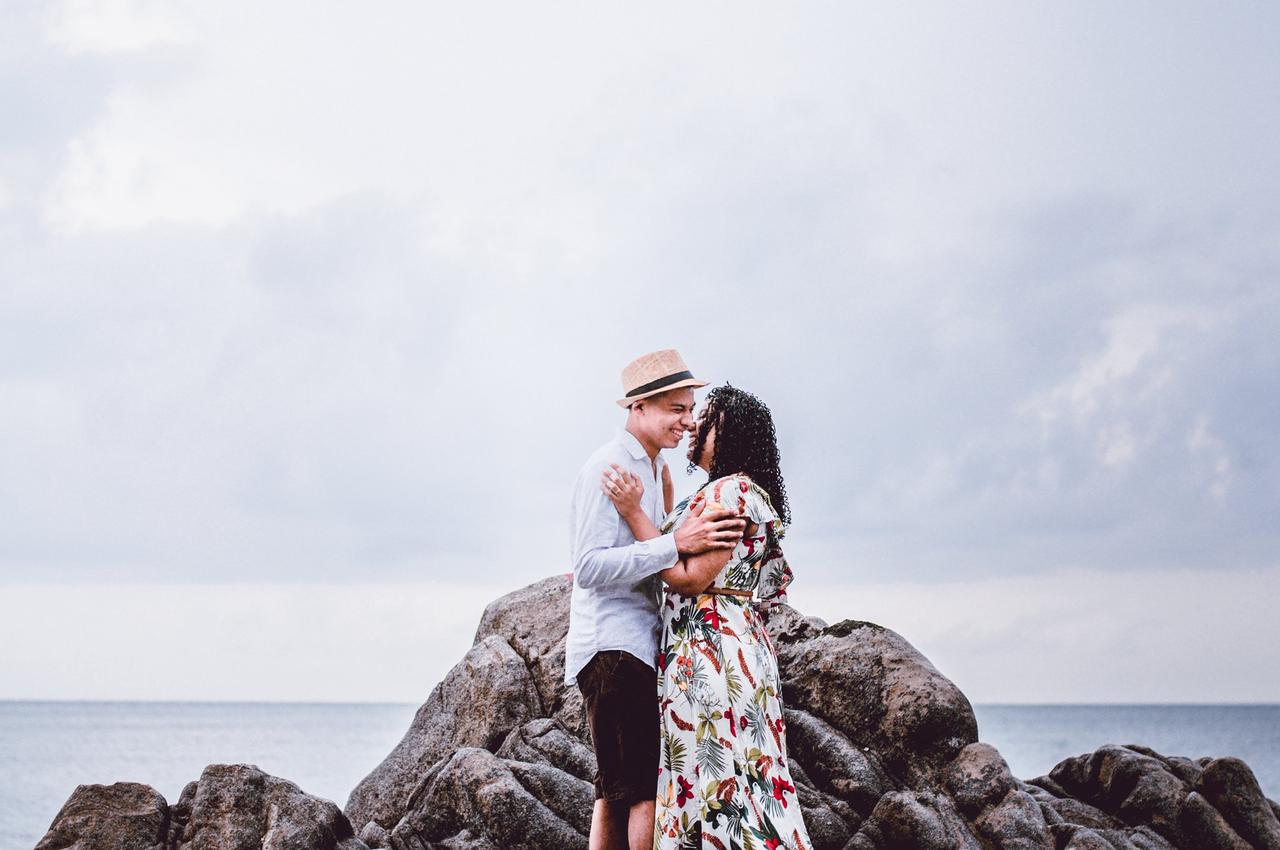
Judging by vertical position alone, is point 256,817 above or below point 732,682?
below

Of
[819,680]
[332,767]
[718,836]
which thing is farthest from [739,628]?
[332,767]

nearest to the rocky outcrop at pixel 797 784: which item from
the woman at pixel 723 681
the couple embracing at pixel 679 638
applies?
the couple embracing at pixel 679 638

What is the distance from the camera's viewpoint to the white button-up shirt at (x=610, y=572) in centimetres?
724

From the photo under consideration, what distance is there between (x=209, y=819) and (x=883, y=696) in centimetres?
553

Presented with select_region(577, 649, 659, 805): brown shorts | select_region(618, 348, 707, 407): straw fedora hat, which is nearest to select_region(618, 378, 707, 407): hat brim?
select_region(618, 348, 707, 407): straw fedora hat

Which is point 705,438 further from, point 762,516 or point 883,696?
point 883,696

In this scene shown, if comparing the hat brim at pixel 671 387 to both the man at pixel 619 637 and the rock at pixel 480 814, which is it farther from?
the rock at pixel 480 814

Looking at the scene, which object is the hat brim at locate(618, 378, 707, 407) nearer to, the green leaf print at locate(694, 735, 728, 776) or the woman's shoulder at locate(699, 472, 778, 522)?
the woman's shoulder at locate(699, 472, 778, 522)

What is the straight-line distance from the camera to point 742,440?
7.73 metres

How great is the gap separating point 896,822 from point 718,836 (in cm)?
378

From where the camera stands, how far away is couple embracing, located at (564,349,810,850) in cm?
720

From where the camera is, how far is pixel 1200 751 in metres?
82.4

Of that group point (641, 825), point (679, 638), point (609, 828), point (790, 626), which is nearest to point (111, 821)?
point (609, 828)

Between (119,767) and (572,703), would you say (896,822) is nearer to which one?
(572,703)
